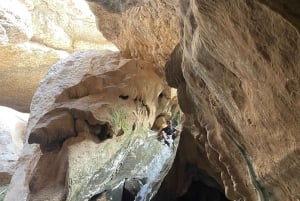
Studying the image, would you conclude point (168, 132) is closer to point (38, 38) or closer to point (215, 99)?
point (215, 99)

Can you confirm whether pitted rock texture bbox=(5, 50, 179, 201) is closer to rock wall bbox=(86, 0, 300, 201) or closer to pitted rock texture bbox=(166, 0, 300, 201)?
rock wall bbox=(86, 0, 300, 201)

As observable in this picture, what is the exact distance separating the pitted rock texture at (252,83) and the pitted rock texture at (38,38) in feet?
22.7

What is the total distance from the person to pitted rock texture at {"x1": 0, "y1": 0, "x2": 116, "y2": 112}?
157 inches

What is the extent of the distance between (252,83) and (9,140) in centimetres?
724

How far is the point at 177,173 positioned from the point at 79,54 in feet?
7.58

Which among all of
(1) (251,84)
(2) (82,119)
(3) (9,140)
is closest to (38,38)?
(3) (9,140)

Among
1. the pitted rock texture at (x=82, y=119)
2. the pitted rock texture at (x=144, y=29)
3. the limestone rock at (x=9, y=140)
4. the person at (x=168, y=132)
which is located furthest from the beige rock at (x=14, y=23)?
the person at (x=168, y=132)

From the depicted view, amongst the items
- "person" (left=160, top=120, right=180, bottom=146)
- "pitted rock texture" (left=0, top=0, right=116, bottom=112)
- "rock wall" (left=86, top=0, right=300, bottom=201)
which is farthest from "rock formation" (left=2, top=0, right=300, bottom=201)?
"pitted rock texture" (left=0, top=0, right=116, bottom=112)

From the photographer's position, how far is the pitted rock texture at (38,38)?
9273mm

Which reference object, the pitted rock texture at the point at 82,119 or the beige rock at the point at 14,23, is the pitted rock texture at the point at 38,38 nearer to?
the beige rock at the point at 14,23

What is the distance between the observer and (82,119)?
200 inches

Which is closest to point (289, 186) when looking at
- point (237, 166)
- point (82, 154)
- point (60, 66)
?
point (237, 166)

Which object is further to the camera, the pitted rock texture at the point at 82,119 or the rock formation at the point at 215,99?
the pitted rock texture at the point at 82,119

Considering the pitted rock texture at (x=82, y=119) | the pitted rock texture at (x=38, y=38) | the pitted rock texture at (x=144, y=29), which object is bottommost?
the pitted rock texture at (x=38, y=38)
